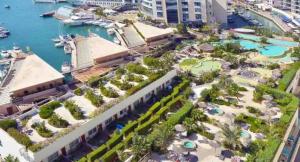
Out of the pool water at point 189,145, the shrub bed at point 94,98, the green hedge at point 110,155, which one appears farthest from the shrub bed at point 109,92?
the pool water at point 189,145

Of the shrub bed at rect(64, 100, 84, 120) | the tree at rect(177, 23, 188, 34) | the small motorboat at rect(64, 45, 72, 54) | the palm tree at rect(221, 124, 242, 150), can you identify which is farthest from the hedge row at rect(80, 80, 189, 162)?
the tree at rect(177, 23, 188, 34)

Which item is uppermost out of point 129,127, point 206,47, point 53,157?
point 206,47

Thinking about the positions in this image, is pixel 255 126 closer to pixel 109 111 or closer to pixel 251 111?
pixel 251 111

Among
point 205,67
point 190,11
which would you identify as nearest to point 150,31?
point 190,11

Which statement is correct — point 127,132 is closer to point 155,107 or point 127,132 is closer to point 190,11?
point 155,107

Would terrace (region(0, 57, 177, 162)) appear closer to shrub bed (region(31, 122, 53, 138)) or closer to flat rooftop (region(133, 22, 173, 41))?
shrub bed (region(31, 122, 53, 138))

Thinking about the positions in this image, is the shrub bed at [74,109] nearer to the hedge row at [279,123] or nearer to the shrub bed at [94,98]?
the shrub bed at [94,98]
